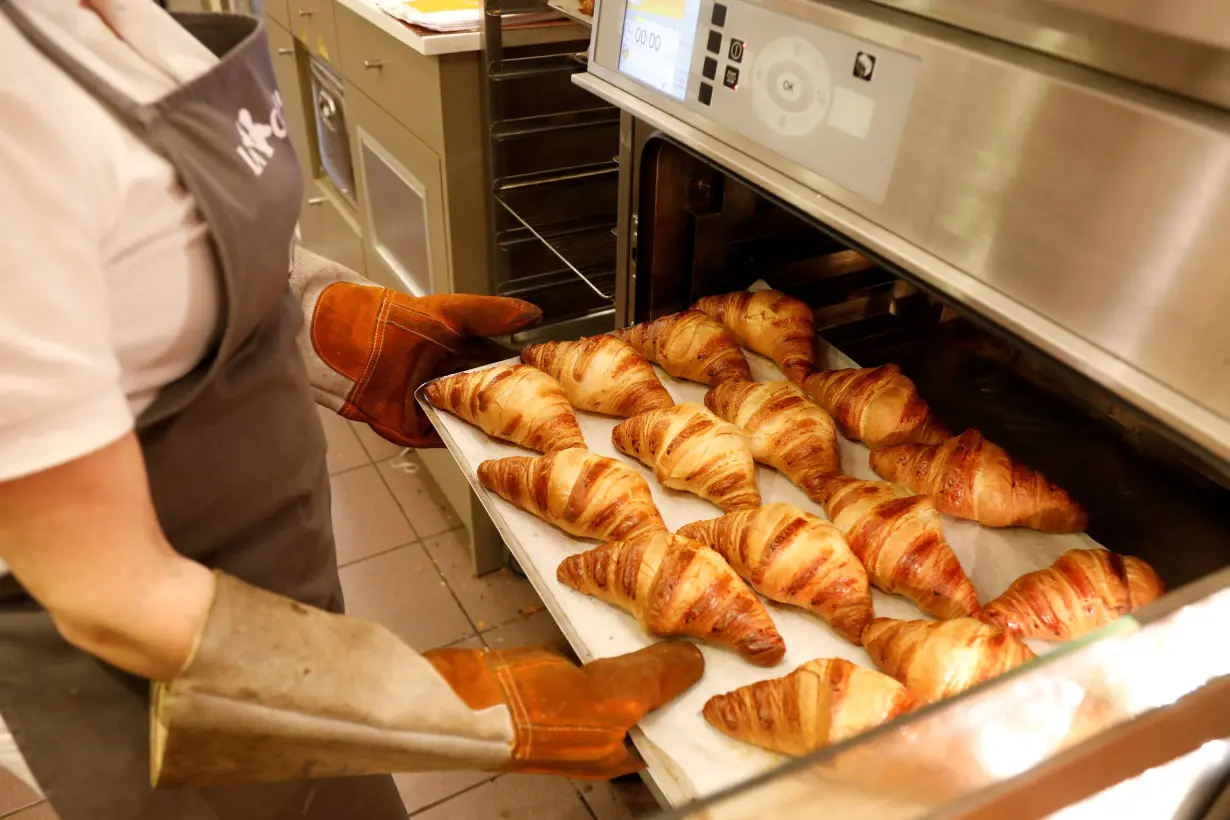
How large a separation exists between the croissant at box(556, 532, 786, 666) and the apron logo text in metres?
0.44

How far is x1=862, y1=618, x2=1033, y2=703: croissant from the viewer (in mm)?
632

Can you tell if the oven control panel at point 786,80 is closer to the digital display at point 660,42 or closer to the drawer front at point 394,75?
the digital display at point 660,42

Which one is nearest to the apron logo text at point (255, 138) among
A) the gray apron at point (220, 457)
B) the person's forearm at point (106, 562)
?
the gray apron at point (220, 457)

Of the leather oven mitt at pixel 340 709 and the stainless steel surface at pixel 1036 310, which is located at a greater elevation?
the stainless steel surface at pixel 1036 310

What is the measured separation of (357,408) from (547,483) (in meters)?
0.34

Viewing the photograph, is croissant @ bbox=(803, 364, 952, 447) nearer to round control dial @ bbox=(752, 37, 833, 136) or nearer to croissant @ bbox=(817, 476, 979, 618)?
croissant @ bbox=(817, 476, 979, 618)

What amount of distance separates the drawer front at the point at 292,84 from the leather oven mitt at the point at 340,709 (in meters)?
1.90

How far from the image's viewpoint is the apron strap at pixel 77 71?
19.3 inches

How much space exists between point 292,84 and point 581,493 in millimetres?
1865

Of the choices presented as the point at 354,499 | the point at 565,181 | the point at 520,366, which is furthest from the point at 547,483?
the point at 354,499

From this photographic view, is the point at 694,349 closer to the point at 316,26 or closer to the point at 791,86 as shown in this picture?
the point at 791,86

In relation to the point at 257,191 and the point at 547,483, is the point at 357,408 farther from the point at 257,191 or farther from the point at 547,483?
the point at 257,191

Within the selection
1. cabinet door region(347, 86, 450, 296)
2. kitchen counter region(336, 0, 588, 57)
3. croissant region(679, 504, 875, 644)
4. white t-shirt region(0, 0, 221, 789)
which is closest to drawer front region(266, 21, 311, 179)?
cabinet door region(347, 86, 450, 296)

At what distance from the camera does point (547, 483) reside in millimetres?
840
